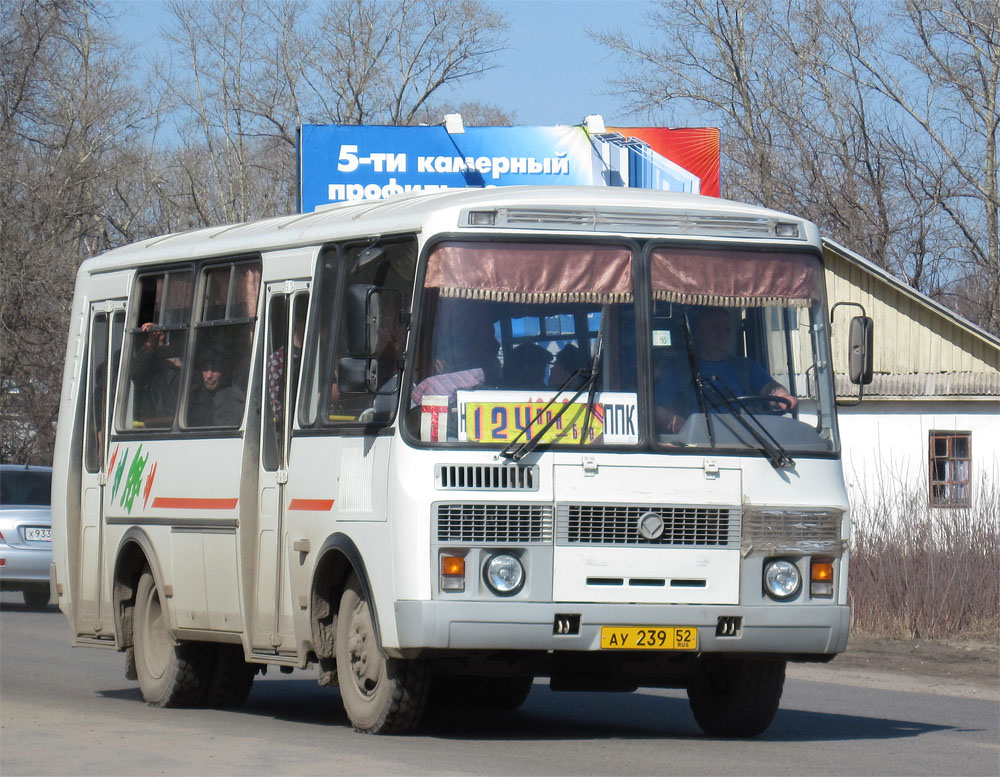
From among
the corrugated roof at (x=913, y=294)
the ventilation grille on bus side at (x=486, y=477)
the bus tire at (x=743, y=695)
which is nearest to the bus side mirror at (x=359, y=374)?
the ventilation grille on bus side at (x=486, y=477)

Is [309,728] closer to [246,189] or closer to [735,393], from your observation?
[735,393]

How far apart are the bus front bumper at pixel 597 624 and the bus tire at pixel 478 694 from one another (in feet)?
8.56

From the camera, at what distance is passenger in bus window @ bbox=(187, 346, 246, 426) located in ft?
37.5

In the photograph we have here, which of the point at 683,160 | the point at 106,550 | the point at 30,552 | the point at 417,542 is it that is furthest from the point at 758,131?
the point at 417,542

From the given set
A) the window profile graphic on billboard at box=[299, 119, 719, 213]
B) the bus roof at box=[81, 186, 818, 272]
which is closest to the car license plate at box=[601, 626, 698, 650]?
the bus roof at box=[81, 186, 818, 272]

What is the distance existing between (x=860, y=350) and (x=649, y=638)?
6.64 feet

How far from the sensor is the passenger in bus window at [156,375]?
12242 mm

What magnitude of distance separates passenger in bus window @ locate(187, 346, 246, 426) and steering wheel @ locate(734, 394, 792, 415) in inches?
129

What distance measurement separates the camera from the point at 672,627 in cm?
A: 939

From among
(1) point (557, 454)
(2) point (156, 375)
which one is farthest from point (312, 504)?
(2) point (156, 375)

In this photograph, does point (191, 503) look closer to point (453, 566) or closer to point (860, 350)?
point (453, 566)

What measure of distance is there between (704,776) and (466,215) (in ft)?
10.2

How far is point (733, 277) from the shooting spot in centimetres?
990

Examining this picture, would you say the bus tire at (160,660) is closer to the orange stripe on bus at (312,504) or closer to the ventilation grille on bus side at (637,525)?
the orange stripe on bus at (312,504)
